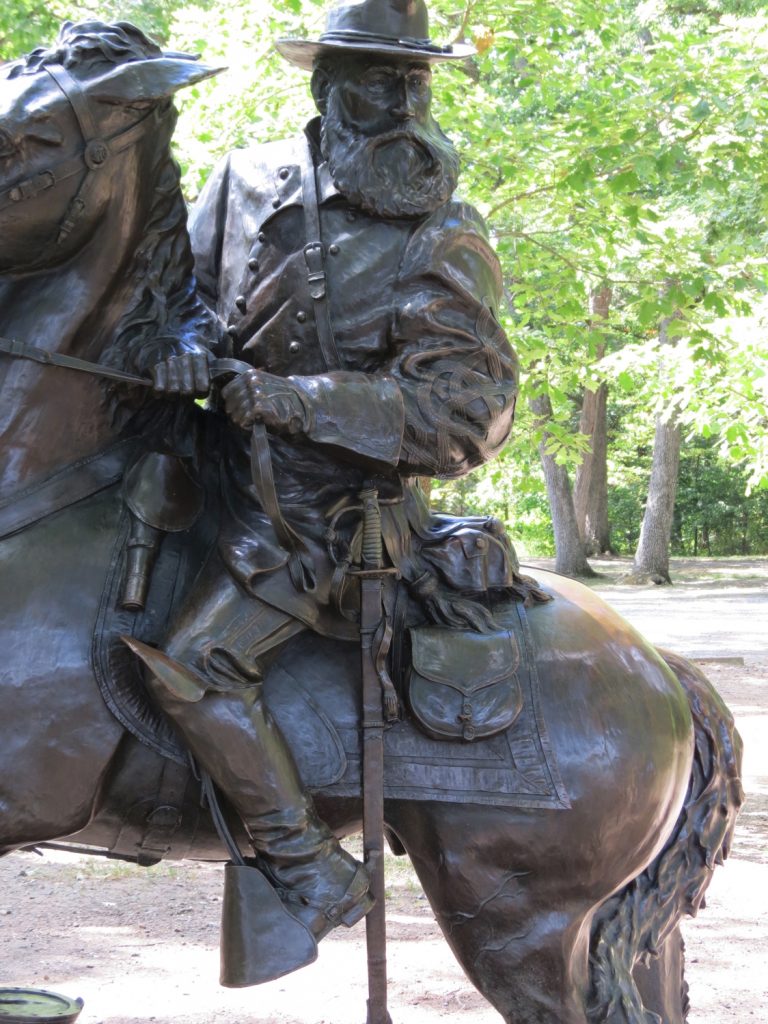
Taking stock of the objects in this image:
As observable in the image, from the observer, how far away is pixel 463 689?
8.80ft

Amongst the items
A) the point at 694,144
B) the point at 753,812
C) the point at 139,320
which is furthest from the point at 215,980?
the point at 694,144

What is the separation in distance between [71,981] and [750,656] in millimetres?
8817

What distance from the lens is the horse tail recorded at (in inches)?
113

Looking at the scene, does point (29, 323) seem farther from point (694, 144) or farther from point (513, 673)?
point (694, 144)

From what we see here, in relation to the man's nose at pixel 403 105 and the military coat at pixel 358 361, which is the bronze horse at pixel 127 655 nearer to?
the military coat at pixel 358 361

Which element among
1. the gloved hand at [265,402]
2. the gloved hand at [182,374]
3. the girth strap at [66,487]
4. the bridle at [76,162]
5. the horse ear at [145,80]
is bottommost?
the girth strap at [66,487]

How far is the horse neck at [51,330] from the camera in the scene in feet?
8.51

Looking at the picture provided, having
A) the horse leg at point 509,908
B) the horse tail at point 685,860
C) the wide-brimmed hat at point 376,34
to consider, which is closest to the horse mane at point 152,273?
the wide-brimmed hat at point 376,34

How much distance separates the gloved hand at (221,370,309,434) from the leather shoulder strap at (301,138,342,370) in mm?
235

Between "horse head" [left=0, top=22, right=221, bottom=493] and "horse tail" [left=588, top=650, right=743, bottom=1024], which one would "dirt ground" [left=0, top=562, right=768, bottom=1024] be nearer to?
"horse tail" [left=588, top=650, right=743, bottom=1024]

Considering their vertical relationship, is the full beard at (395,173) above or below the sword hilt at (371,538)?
above

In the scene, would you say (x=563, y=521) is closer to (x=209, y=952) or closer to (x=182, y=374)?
(x=209, y=952)

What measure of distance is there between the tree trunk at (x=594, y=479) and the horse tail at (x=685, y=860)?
17.9 metres

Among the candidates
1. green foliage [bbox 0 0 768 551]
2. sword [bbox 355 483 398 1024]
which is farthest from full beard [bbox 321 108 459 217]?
green foliage [bbox 0 0 768 551]
